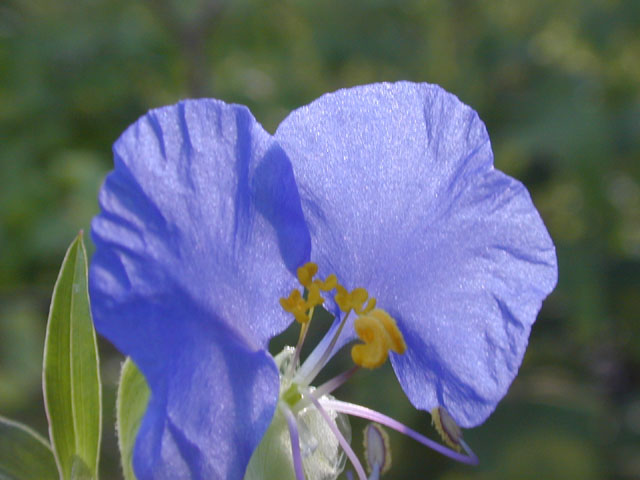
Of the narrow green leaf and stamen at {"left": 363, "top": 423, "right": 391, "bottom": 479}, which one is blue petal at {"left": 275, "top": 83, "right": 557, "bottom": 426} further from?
the narrow green leaf

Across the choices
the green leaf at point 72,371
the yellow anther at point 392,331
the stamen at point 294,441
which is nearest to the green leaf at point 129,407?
the green leaf at point 72,371

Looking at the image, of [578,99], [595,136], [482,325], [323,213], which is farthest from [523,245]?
[578,99]

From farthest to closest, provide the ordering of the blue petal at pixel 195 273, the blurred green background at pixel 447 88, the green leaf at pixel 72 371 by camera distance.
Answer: the blurred green background at pixel 447 88 < the green leaf at pixel 72 371 < the blue petal at pixel 195 273

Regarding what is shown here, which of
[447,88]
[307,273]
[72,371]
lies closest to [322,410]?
[307,273]

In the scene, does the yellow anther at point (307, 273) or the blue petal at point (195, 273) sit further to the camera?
the yellow anther at point (307, 273)

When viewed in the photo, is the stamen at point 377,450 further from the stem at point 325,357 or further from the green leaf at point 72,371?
the green leaf at point 72,371

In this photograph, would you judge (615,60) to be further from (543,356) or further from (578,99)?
(543,356)

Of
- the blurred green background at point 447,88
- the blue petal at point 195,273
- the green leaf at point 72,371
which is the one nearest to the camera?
the blue petal at point 195,273

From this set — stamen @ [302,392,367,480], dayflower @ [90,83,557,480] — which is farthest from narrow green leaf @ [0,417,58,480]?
stamen @ [302,392,367,480]
